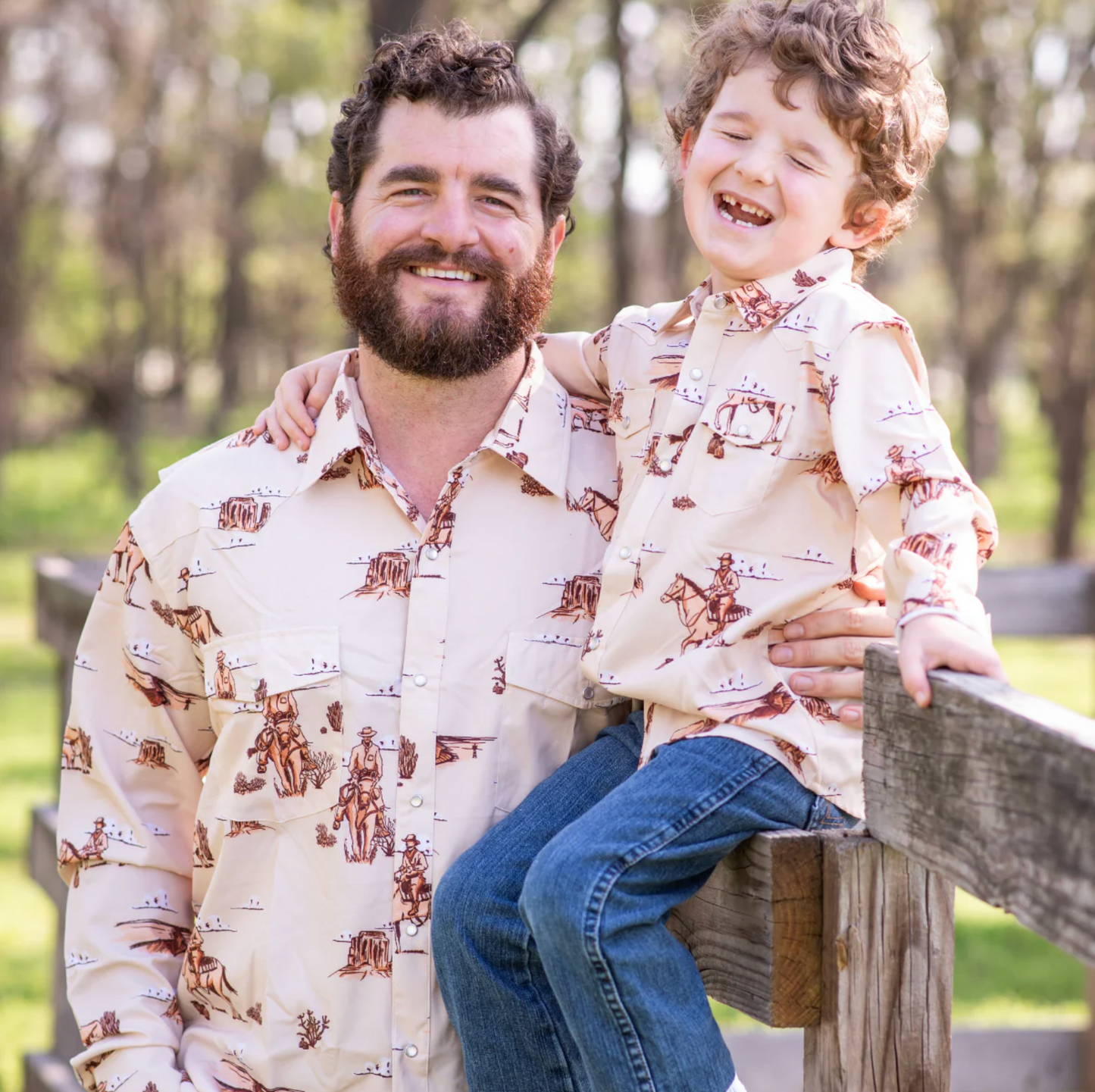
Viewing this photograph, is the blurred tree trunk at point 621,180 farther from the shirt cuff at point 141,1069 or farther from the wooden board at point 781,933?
the wooden board at point 781,933

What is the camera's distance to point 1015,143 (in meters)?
14.2

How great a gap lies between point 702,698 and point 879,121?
973 mm

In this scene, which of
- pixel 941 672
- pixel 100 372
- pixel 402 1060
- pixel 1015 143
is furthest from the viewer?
pixel 100 372

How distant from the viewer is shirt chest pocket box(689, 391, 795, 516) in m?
2.17

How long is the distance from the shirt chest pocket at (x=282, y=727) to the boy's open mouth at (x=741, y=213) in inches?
36.6

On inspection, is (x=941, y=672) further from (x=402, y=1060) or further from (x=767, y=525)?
(x=402, y=1060)

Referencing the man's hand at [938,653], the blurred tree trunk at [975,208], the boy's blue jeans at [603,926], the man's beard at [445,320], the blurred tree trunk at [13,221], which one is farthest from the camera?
the blurred tree trunk at [13,221]

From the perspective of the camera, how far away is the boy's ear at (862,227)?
2.42 m

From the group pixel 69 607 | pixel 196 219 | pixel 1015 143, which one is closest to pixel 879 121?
pixel 69 607

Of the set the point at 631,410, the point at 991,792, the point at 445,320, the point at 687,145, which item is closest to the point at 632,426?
the point at 631,410

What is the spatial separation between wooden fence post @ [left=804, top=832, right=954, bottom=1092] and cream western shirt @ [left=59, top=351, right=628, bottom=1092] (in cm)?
73

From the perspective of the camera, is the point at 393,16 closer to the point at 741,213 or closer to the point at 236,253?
the point at 741,213

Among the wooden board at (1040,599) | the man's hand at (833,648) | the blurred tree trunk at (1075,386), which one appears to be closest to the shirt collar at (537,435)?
the man's hand at (833,648)

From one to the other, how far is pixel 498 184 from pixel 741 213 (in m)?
0.53
